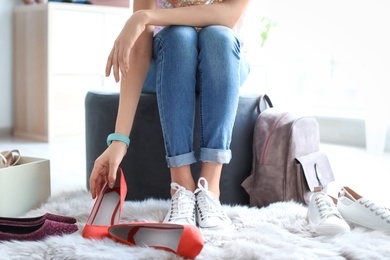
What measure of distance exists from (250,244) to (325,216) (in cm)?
24

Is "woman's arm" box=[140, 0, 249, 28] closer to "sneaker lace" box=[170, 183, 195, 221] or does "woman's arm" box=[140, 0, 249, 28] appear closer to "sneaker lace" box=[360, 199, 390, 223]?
"sneaker lace" box=[170, 183, 195, 221]

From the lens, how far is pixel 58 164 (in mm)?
2377

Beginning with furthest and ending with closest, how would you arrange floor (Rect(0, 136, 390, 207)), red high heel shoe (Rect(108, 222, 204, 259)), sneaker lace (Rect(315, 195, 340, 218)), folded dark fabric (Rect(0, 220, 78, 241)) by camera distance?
floor (Rect(0, 136, 390, 207))
sneaker lace (Rect(315, 195, 340, 218))
folded dark fabric (Rect(0, 220, 78, 241))
red high heel shoe (Rect(108, 222, 204, 259))

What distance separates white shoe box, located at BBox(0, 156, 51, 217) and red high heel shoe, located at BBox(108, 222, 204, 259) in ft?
1.24

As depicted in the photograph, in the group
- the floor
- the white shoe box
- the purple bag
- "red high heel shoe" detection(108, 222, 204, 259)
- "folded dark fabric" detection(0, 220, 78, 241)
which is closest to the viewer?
"red high heel shoe" detection(108, 222, 204, 259)

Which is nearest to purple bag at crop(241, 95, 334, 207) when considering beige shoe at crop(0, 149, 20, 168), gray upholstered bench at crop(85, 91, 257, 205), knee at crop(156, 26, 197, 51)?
gray upholstered bench at crop(85, 91, 257, 205)

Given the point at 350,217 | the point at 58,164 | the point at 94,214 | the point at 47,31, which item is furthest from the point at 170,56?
the point at 47,31

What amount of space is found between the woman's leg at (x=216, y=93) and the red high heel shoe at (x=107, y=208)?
0.72ft

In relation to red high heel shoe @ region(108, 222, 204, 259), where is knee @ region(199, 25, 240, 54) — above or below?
above

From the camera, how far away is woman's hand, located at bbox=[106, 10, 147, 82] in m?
1.24

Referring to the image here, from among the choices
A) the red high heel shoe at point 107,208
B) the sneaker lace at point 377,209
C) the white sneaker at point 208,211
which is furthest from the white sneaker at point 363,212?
the red high heel shoe at point 107,208

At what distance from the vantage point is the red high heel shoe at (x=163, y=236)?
1042mm

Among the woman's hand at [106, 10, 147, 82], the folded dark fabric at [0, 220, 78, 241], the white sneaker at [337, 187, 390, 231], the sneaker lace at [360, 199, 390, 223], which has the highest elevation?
the woman's hand at [106, 10, 147, 82]

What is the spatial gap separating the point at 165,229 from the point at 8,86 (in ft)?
8.16
